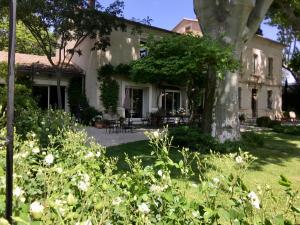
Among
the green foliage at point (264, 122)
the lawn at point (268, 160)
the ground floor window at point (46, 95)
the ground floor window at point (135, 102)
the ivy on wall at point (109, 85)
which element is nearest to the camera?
the lawn at point (268, 160)

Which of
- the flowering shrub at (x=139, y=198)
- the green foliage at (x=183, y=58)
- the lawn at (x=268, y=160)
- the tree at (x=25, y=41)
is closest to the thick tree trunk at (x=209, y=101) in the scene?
the green foliage at (x=183, y=58)

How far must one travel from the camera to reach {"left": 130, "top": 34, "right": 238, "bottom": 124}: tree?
1104cm

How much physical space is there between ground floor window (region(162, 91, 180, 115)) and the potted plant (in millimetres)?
5918

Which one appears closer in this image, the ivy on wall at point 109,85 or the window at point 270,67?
the ivy on wall at point 109,85

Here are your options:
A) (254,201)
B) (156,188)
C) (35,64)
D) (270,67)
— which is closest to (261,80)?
(270,67)

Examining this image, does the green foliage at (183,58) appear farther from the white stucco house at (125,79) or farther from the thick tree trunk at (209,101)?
the white stucco house at (125,79)

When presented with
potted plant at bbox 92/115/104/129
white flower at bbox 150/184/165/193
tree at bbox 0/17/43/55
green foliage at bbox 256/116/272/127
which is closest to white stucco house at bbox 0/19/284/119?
A: potted plant at bbox 92/115/104/129

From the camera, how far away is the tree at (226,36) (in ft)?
39.8

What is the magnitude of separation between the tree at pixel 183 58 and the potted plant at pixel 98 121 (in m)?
7.05

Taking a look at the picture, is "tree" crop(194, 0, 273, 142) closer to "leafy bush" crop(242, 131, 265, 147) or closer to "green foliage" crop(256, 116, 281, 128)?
"leafy bush" crop(242, 131, 265, 147)

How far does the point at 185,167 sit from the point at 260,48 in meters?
31.8

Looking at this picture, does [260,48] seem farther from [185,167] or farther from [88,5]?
[185,167]

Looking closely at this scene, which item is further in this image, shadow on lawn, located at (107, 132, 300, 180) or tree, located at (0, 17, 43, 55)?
tree, located at (0, 17, 43, 55)

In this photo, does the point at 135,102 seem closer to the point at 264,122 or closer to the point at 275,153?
the point at 264,122
